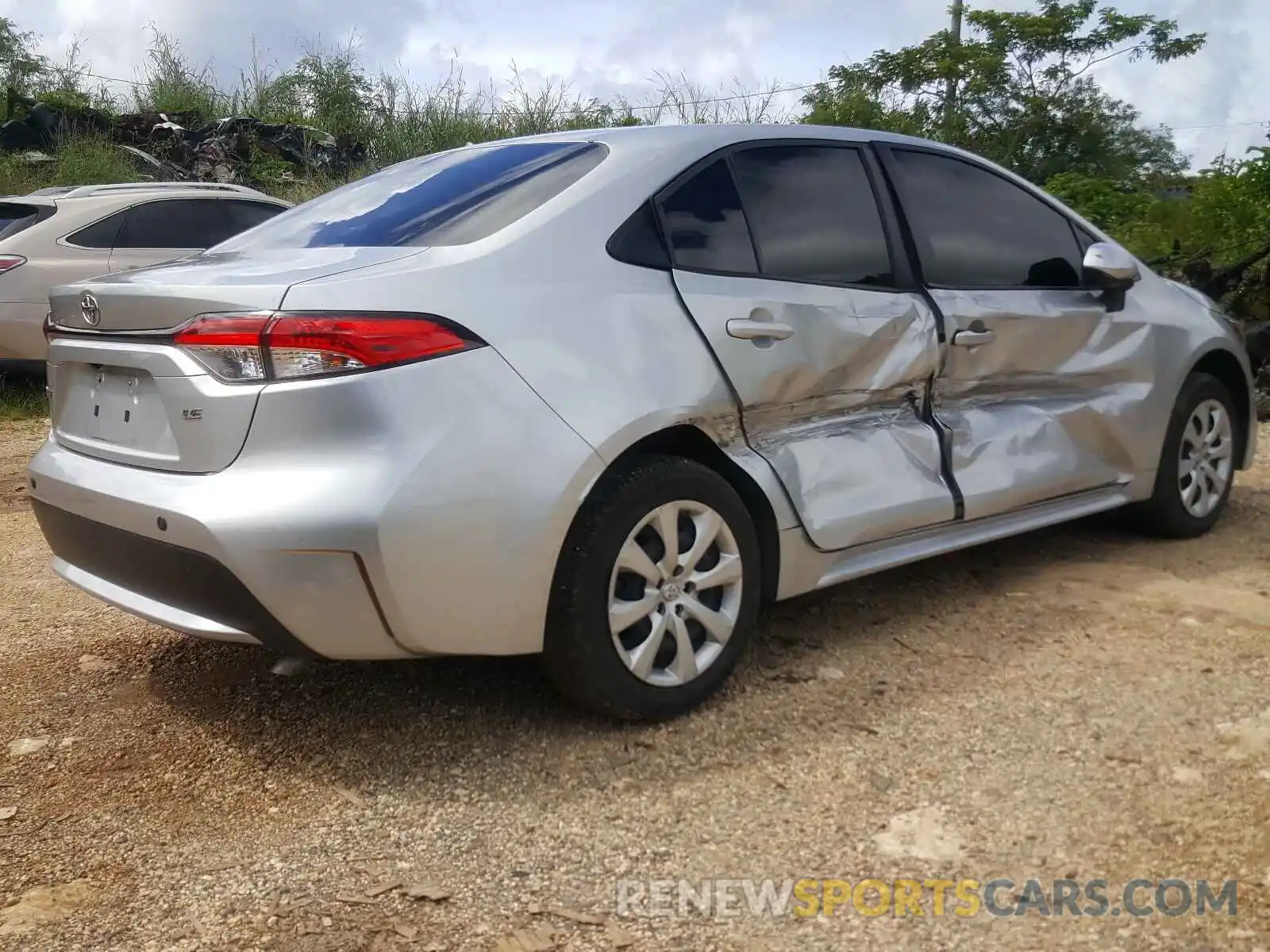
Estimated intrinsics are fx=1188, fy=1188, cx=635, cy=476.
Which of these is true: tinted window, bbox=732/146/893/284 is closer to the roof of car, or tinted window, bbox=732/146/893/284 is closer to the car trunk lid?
the car trunk lid

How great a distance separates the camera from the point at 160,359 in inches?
106

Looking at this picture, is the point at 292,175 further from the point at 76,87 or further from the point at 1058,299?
the point at 1058,299

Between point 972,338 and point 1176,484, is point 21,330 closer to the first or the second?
point 972,338

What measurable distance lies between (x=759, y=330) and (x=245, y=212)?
6.21 m

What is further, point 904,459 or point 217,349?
point 904,459

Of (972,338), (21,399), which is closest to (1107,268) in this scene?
(972,338)

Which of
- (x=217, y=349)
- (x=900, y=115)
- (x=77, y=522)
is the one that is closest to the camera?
(x=217, y=349)

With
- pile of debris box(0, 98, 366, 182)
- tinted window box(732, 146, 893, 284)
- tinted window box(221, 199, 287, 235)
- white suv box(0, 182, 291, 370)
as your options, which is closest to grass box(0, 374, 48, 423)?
white suv box(0, 182, 291, 370)

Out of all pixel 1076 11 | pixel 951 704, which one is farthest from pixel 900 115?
pixel 951 704

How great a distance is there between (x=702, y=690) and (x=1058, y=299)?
2.03 metres

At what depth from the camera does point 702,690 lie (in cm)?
306

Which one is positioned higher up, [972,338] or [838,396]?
[972,338]

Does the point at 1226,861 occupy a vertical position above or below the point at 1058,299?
below

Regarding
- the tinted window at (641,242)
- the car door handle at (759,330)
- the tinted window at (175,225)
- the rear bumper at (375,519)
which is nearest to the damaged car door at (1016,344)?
the car door handle at (759,330)
